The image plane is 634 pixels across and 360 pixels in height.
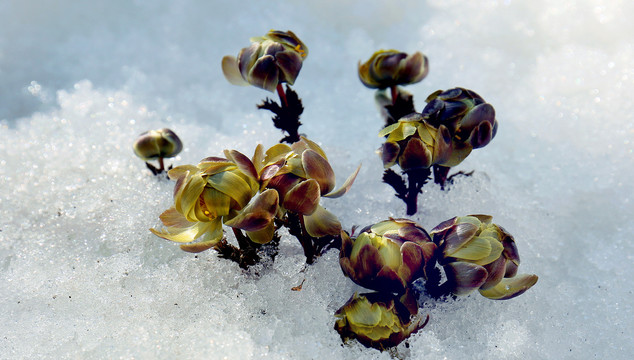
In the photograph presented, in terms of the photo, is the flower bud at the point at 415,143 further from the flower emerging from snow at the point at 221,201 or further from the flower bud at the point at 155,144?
the flower bud at the point at 155,144

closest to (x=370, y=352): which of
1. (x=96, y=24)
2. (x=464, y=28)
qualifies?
(x=464, y=28)

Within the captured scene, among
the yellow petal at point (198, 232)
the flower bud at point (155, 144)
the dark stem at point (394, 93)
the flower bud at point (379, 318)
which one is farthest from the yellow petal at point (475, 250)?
the flower bud at point (155, 144)

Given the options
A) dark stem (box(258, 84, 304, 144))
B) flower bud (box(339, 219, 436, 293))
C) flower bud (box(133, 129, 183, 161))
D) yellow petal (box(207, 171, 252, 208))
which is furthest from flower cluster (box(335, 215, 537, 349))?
flower bud (box(133, 129, 183, 161))

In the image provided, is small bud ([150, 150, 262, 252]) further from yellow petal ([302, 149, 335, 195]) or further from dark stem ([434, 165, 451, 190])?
dark stem ([434, 165, 451, 190])

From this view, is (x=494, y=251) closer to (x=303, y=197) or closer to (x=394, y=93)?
(x=303, y=197)

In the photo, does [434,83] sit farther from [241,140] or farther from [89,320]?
[89,320]
